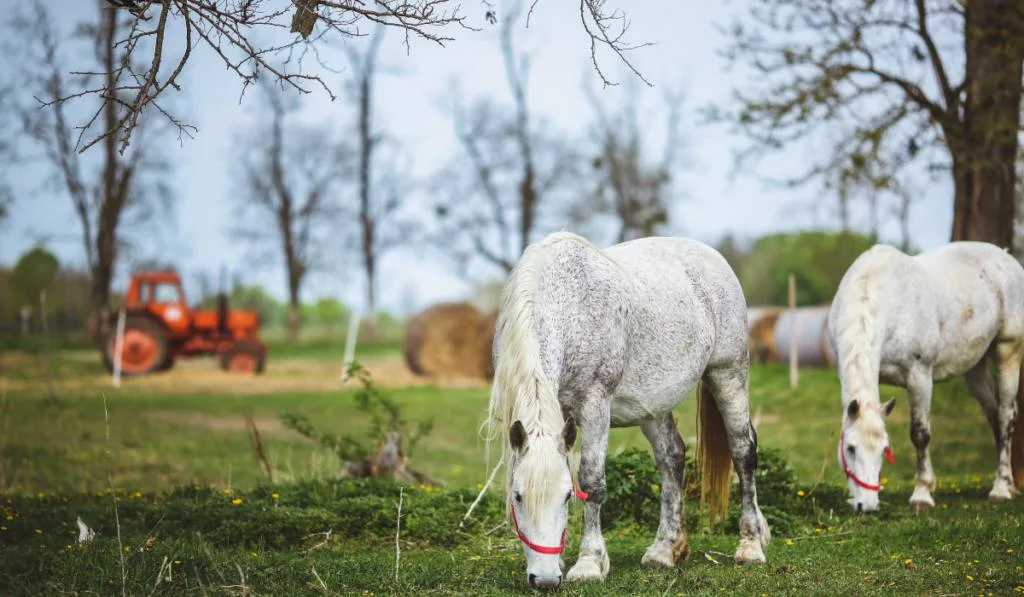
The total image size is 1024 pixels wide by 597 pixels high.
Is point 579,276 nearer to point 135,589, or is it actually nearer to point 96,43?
point 135,589

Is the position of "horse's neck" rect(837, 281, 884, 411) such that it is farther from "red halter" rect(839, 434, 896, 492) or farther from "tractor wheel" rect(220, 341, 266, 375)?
"tractor wheel" rect(220, 341, 266, 375)

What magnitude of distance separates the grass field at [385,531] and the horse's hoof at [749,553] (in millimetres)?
124

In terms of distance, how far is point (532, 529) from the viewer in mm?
4465

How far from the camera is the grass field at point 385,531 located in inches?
198

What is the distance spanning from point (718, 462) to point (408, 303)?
44810 mm

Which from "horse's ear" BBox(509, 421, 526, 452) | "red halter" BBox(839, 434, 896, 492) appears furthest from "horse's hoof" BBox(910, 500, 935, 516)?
"horse's ear" BBox(509, 421, 526, 452)

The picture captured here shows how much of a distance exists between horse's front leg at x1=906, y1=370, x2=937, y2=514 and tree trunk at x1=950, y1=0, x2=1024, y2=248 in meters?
4.70

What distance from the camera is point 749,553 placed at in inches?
228

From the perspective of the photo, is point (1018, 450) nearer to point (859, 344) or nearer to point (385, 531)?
point (859, 344)

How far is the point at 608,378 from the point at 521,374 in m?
0.64

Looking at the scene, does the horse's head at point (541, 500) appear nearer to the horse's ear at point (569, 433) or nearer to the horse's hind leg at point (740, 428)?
the horse's ear at point (569, 433)

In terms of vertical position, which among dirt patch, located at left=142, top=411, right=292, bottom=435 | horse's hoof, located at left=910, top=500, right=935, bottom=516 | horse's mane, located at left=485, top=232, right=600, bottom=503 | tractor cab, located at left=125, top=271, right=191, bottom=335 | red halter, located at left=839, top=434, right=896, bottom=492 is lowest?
dirt patch, located at left=142, top=411, right=292, bottom=435

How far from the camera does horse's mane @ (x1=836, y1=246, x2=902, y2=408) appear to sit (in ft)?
24.2

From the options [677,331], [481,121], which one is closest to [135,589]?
[677,331]
